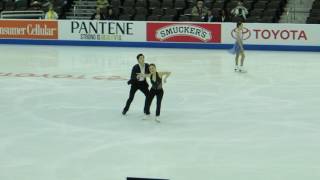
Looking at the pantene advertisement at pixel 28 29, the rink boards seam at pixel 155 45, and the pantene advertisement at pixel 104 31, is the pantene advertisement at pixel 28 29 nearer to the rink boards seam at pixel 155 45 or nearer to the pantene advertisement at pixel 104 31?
the rink boards seam at pixel 155 45

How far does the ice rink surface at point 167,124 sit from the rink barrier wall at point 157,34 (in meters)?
3.89

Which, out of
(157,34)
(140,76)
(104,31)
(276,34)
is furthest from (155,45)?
(140,76)

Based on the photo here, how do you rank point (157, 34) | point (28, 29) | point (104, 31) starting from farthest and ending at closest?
point (28, 29), point (104, 31), point (157, 34)

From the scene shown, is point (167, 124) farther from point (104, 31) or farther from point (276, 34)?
point (104, 31)

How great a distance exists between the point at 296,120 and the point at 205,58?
9.16 meters

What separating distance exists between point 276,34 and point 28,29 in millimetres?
9778

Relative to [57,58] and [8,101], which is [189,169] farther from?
[57,58]

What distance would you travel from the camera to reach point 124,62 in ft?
62.6

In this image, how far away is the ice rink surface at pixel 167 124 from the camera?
813 centimetres

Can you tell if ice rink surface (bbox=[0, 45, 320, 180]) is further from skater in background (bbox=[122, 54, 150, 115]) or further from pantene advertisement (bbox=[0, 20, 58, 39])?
pantene advertisement (bbox=[0, 20, 58, 39])

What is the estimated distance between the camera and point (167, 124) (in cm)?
1088

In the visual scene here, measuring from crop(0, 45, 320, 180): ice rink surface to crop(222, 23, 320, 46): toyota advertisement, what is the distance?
3.80 meters

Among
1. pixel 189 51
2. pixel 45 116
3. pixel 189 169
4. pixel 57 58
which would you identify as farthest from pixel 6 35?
pixel 189 169

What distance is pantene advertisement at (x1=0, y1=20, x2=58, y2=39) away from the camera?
2444 centimetres
